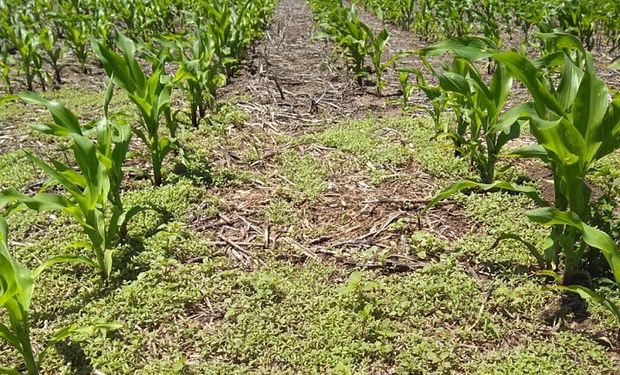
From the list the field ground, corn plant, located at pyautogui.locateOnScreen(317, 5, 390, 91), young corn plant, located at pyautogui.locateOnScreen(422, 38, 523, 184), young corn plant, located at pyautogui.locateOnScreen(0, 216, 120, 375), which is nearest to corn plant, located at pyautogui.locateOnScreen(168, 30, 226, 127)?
the field ground

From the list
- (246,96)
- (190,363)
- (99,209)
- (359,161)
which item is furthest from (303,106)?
(190,363)

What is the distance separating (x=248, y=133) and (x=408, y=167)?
145cm

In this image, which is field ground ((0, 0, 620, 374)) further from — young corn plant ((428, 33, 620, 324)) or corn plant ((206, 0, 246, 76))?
corn plant ((206, 0, 246, 76))

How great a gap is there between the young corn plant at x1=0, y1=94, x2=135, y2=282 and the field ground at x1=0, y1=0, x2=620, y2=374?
0.57ft

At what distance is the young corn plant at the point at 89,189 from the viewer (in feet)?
8.46

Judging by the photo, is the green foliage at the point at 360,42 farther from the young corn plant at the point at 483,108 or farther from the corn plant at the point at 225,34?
the young corn plant at the point at 483,108

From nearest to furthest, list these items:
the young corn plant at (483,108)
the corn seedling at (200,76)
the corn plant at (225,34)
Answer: the young corn plant at (483,108) < the corn seedling at (200,76) < the corn plant at (225,34)

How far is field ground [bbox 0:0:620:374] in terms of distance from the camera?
232 centimetres

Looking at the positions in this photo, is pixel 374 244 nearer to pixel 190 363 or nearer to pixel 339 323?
pixel 339 323

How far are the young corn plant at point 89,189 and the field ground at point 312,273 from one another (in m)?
0.17

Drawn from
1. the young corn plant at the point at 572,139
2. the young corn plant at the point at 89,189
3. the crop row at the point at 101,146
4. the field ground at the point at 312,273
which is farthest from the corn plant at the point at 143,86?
the young corn plant at the point at 572,139

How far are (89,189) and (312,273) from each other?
1221 millimetres

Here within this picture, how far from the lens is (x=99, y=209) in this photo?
9.12 ft

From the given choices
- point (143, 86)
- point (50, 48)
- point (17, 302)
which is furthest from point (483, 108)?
point (50, 48)
